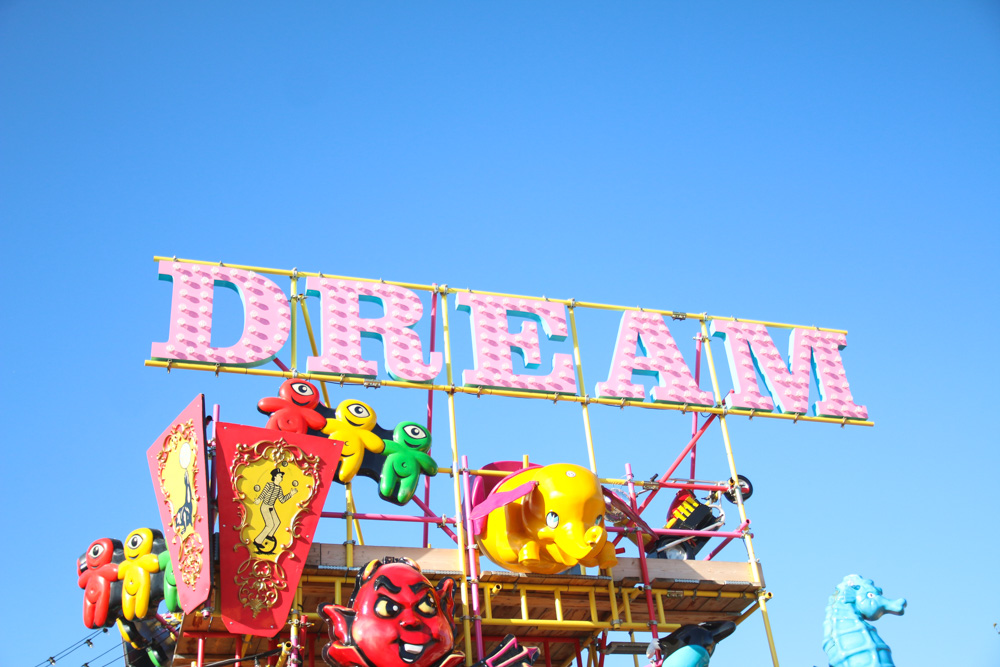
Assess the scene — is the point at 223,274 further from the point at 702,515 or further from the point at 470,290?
the point at 702,515

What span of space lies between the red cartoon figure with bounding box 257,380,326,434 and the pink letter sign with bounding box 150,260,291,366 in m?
1.21

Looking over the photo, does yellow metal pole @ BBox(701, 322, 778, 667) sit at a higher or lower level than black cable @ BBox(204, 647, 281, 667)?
higher

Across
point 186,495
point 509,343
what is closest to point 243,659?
point 186,495

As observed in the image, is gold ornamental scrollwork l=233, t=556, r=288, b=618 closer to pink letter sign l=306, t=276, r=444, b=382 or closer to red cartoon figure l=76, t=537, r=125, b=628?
red cartoon figure l=76, t=537, r=125, b=628

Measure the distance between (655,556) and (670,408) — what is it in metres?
2.97

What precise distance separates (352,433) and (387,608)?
4.24 m

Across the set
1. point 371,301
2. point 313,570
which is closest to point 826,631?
point 313,570

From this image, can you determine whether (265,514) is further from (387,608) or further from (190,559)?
(387,608)

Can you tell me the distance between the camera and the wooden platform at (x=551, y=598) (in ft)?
63.2

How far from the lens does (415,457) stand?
824 inches

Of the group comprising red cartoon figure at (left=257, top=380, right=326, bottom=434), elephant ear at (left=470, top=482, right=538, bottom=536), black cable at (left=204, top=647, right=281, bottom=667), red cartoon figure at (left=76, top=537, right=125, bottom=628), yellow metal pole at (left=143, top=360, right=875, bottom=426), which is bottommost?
black cable at (left=204, top=647, right=281, bottom=667)

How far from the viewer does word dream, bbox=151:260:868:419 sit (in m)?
22.1

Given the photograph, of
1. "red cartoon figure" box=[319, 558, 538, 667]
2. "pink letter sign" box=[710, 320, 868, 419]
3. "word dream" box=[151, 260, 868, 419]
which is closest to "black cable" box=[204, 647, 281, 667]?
"red cartoon figure" box=[319, 558, 538, 667]

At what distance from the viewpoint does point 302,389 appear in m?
21.1
